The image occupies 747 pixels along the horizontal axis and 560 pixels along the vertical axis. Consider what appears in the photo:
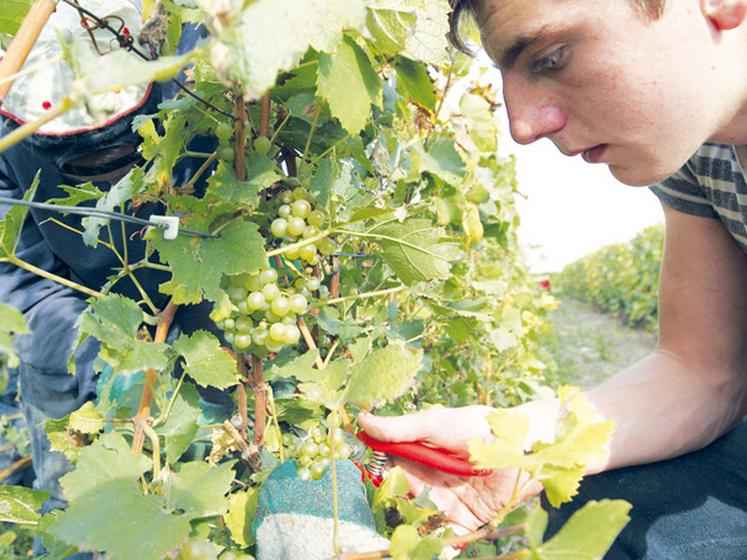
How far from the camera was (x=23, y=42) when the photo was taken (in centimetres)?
68

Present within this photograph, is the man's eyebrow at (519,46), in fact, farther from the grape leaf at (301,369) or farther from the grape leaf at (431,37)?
the grape leaf at (301,369)

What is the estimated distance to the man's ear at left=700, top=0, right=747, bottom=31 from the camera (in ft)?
4.13

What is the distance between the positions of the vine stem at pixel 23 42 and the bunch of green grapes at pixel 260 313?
403 mm

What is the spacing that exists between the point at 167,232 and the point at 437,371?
166cm

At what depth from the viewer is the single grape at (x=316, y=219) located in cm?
102

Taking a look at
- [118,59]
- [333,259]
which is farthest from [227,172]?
[118,59]

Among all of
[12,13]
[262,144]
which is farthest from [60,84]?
[262,144]

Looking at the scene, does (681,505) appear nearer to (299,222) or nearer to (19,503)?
(299,222)

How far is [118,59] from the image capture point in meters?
0.49

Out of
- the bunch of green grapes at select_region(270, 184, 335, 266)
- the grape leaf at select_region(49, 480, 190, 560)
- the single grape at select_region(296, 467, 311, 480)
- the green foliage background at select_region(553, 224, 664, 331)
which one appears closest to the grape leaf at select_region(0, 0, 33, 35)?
the bunch of green grapes at select_region(270, 184, 335, 266)

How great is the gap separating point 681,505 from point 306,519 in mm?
1219

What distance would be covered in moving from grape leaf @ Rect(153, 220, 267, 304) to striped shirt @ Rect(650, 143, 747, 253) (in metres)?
1.42

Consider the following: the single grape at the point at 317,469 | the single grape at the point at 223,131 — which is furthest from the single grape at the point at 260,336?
the single grape at the point at 223,131

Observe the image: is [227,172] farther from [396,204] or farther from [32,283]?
[32,283]
